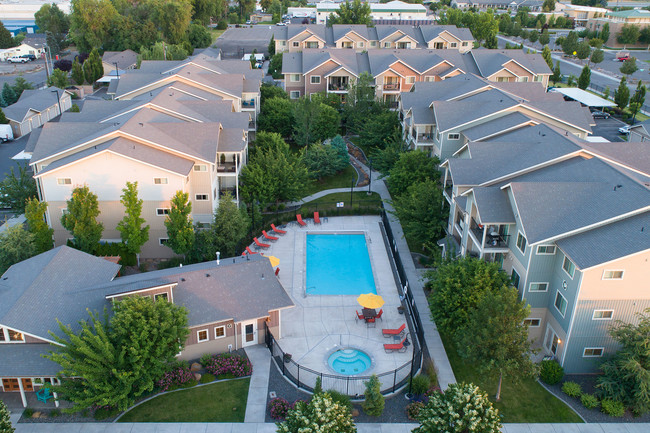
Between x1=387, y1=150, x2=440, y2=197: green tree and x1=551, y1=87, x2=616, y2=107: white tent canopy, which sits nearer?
x1=387, y1=150, x2=440, y2=197: green tree

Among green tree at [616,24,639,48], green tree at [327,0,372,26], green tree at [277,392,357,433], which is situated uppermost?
green tree at [327,0,372,26]

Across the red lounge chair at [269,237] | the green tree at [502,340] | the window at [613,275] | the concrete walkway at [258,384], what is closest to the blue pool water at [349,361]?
the concrete walkway at [258,384]

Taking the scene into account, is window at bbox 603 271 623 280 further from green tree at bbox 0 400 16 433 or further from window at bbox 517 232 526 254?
green tree at bbox 0 400 16 433

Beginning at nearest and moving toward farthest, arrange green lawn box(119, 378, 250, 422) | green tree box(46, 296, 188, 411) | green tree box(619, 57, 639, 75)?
green tree box(46, 296, 188, 411)
green lawn box(119, 378, 250, 422)
green tree box(619, 57, 639, 75)

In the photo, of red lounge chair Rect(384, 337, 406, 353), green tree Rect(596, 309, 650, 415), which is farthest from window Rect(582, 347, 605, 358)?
red lounge chair Rect(384, 337, 406, 353)

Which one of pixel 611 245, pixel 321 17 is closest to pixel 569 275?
pixel 611 245

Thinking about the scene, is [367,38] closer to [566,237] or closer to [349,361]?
[566,237]

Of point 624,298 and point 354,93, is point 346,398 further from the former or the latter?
point 354,93
